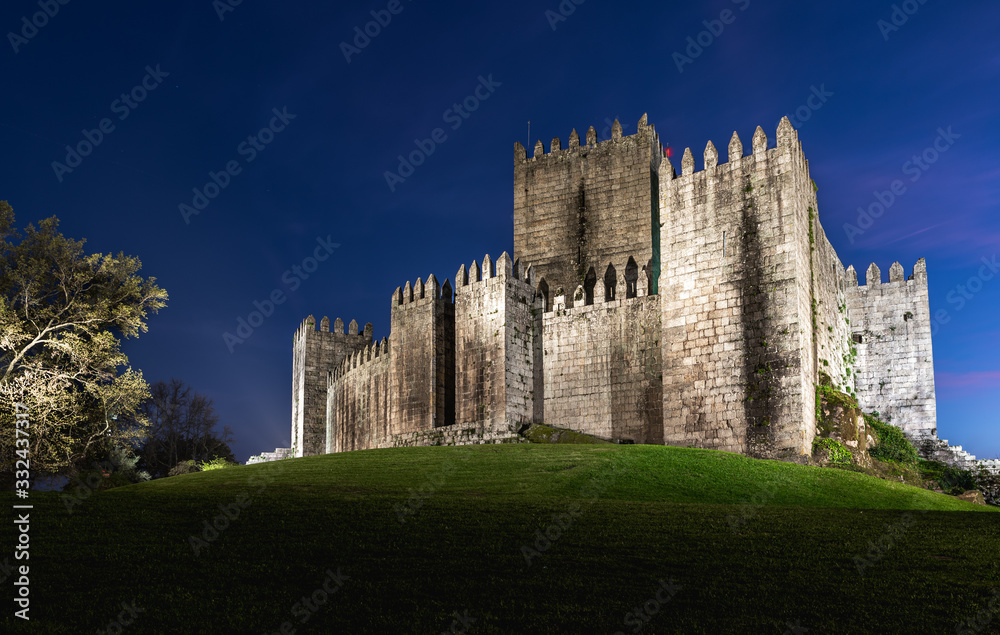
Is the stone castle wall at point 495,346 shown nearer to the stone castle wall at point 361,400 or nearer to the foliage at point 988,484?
the stone castle wall at point 361,400

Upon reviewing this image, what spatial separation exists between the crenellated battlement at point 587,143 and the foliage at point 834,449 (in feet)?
51.4

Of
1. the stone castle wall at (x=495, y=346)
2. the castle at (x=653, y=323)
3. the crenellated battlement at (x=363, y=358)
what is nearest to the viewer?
the castle at (x=653, y=323)

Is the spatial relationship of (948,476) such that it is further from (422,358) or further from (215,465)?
(215,465)

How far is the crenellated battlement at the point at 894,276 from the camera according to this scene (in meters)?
36.1

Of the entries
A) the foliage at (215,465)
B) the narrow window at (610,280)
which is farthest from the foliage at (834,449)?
the foliage at (215,465)

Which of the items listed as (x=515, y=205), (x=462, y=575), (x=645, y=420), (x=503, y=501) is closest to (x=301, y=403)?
(x=515, y=205)

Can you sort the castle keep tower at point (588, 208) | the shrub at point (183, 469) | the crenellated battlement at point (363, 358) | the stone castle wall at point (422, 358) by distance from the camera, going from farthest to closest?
→ the shrub at point (183, 469), the crenellated battlement at point (363, 358), the castle keep tower at point (588, 208), the stone castle wall at point (422, 358)

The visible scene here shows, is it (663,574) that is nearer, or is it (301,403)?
(663,574)

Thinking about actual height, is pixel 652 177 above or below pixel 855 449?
above

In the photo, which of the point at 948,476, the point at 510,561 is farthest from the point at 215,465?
the point at 948,476

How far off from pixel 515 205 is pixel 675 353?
1319cm

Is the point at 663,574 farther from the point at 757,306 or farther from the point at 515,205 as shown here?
the point at 515,205

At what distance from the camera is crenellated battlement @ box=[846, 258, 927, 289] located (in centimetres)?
3612

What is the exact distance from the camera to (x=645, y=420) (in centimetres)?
2909
